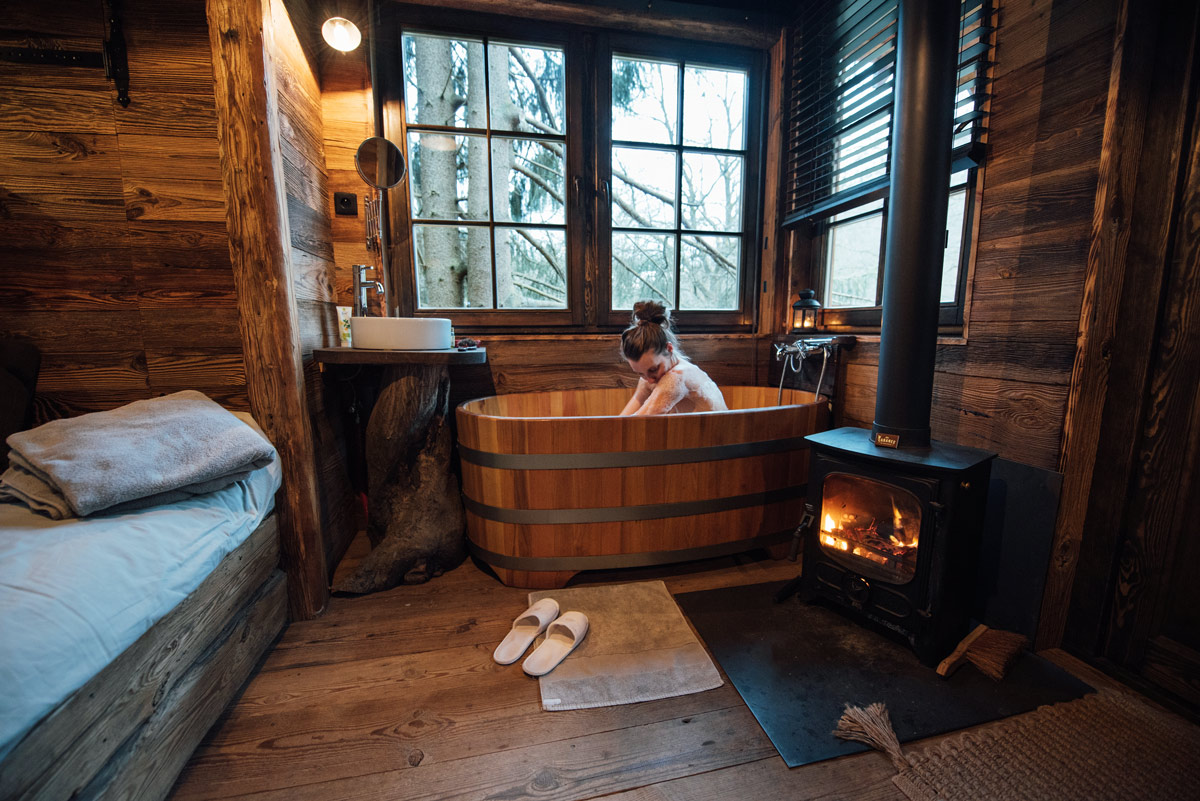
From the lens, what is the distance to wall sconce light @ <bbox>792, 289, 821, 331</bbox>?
238 centimetres

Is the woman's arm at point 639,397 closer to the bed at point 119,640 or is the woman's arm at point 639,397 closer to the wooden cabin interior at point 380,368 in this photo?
the wooden cabin interior at point 380,368

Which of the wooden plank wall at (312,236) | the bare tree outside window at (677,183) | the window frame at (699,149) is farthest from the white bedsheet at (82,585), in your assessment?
the bare tree outside window at (677,183)

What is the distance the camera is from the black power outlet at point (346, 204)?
2217 mm

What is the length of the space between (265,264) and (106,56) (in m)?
0.77

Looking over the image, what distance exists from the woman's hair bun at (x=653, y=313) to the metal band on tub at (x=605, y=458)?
0.69 metres

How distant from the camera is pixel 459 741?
3.81 feet

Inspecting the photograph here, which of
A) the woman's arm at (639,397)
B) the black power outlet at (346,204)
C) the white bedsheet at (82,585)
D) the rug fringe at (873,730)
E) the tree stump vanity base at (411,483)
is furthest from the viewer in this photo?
the woman's arm at (639,397)

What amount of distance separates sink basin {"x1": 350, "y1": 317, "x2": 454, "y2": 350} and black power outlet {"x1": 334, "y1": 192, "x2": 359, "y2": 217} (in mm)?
716

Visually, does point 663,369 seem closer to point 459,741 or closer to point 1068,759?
point 459,741

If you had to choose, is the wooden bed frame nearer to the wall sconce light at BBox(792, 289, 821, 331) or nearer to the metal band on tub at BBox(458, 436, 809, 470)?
the metal band on tub at BBox(458, 436, 809, 470)

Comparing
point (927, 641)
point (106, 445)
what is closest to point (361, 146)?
point (106, 445)

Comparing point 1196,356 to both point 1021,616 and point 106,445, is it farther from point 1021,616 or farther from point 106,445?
point 106,445

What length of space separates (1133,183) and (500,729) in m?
2.26

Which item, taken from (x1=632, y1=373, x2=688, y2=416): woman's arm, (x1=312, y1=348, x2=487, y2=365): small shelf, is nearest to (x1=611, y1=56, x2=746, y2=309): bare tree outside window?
(x1=632, y1=373, x2=688, y2=416): woman's arm
